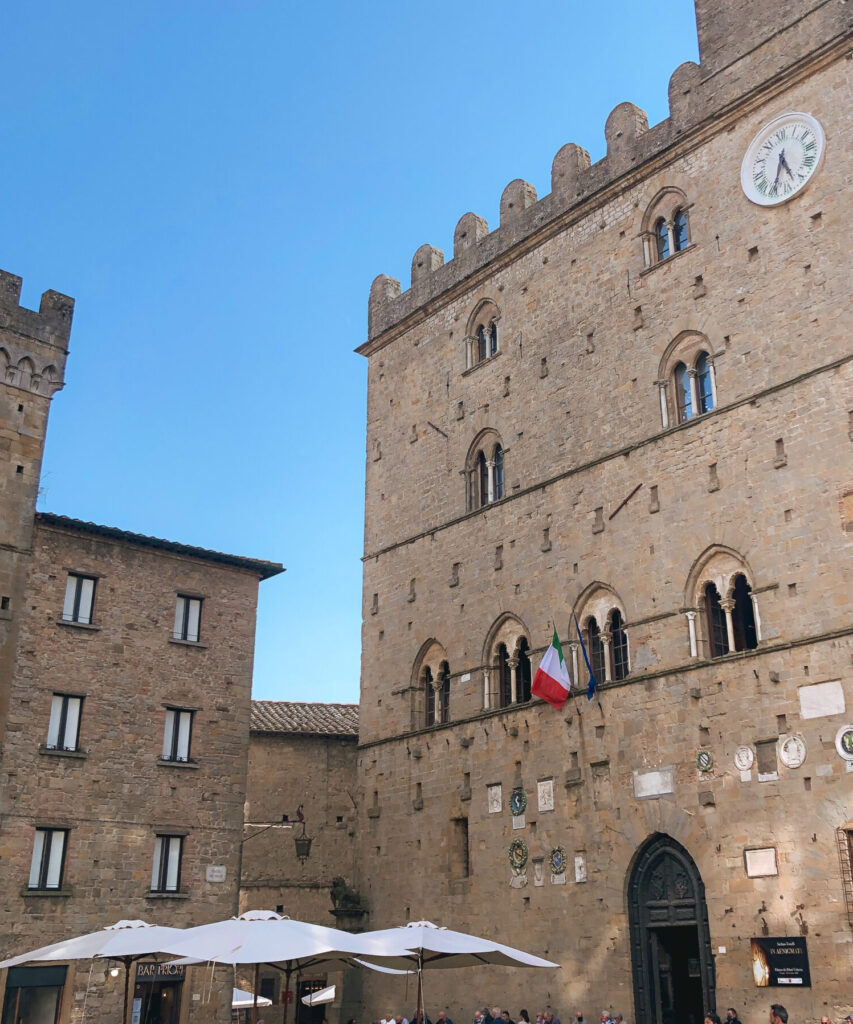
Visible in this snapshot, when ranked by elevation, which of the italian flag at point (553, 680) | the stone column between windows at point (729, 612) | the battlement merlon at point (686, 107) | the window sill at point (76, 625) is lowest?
the italian flag at point (553, 680)

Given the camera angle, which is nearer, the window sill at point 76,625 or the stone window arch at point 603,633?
the stone window arch at point 603,633

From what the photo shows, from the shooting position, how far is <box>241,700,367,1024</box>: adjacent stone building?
27562mm

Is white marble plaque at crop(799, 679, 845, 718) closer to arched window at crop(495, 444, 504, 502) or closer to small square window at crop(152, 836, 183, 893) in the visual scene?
arched window at crop(495, 444, 504, 502)

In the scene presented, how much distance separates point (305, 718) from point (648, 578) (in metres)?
13.7

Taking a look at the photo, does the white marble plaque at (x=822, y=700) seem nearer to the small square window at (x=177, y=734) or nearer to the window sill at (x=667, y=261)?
the window sill at (x=667, y=261)

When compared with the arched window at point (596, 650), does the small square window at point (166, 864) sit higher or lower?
lower

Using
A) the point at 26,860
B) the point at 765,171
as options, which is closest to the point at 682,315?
the point at 765,171

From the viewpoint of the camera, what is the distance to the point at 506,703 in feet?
74.0

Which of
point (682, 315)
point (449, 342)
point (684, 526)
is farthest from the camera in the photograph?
point (449, 342)

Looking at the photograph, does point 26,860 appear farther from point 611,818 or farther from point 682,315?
point 682,315

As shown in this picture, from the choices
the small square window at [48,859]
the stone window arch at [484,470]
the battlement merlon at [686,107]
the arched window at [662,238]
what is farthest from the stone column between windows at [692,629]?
the small square window at [48,859]

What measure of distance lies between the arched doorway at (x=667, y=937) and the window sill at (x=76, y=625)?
11.4 metres

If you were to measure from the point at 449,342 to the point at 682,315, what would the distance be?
7135 millimetres

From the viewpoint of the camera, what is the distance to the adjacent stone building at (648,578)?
1730 centimetres
